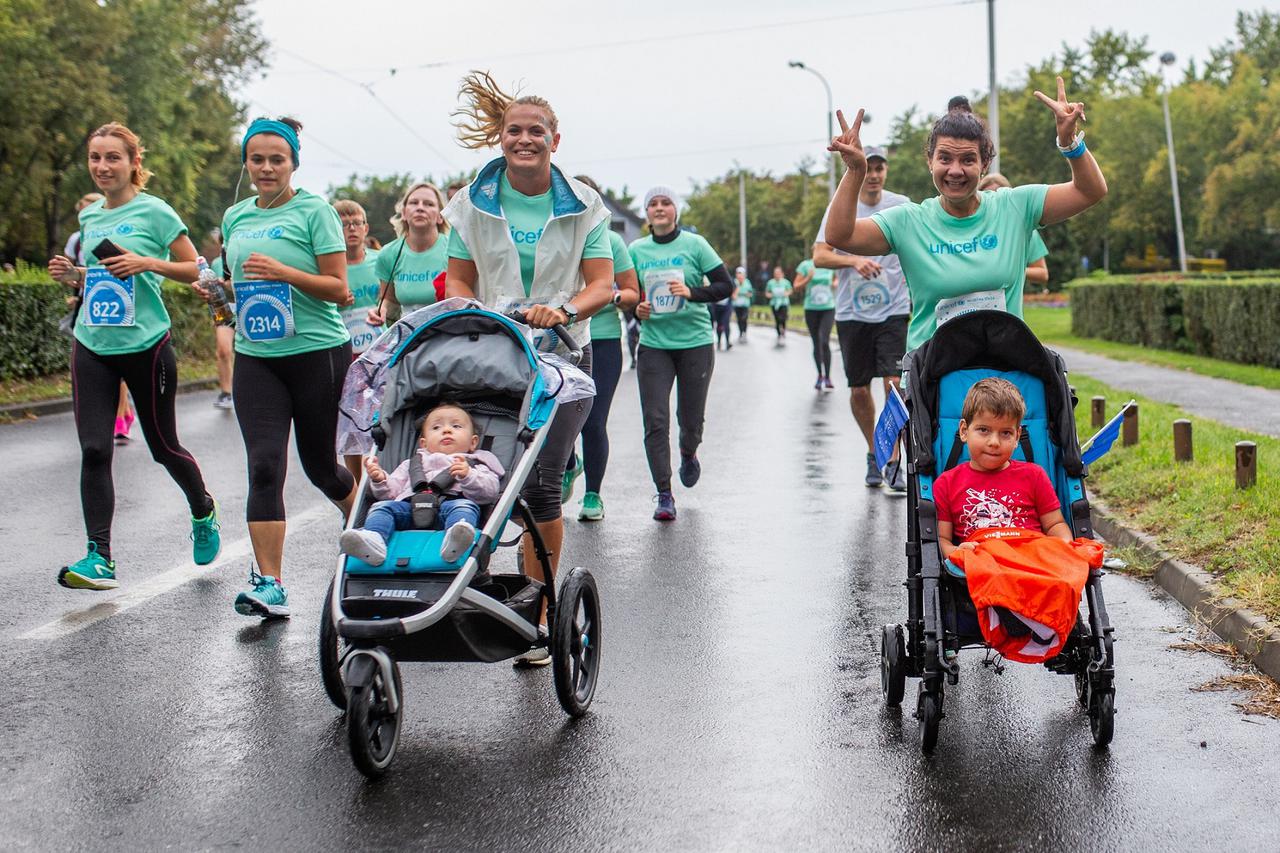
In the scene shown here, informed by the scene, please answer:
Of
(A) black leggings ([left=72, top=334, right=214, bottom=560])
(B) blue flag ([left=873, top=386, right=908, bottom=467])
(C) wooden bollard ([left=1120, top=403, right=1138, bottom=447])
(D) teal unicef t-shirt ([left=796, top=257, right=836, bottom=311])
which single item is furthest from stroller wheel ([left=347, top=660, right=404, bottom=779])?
(D) teal unicef t-shirt ([left=796, top=257, right=836, bottom=311])

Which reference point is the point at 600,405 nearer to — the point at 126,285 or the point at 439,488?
the point at 126,285

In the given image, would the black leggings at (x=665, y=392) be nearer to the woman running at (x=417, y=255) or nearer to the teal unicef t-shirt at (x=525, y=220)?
the woman running at (x=417, y=255)

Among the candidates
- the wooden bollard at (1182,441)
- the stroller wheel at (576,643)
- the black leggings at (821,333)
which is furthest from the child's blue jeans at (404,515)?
the black leggings at (821,333)

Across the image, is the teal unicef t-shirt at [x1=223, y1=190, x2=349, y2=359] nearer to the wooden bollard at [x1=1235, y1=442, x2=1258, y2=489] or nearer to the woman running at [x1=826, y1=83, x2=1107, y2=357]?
the woman running at [x1=826, y1=83, x2=1107, y2=357]

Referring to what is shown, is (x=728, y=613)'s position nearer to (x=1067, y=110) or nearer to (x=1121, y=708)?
(x=1121, y=708)

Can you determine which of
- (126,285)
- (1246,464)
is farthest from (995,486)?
(126,285)

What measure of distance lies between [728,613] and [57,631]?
2767mm

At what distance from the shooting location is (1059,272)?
69.3m

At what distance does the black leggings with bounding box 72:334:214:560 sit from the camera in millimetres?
6789

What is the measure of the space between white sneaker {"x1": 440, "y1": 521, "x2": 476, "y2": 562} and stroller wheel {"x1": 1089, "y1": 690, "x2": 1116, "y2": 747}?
189 centimetres

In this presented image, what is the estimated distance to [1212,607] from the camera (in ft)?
20.3

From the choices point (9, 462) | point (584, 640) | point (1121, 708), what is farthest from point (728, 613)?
point (9, 462)

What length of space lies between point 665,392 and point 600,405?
5.31ft

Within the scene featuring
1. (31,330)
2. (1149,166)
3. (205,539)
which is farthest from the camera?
(1149,166)
